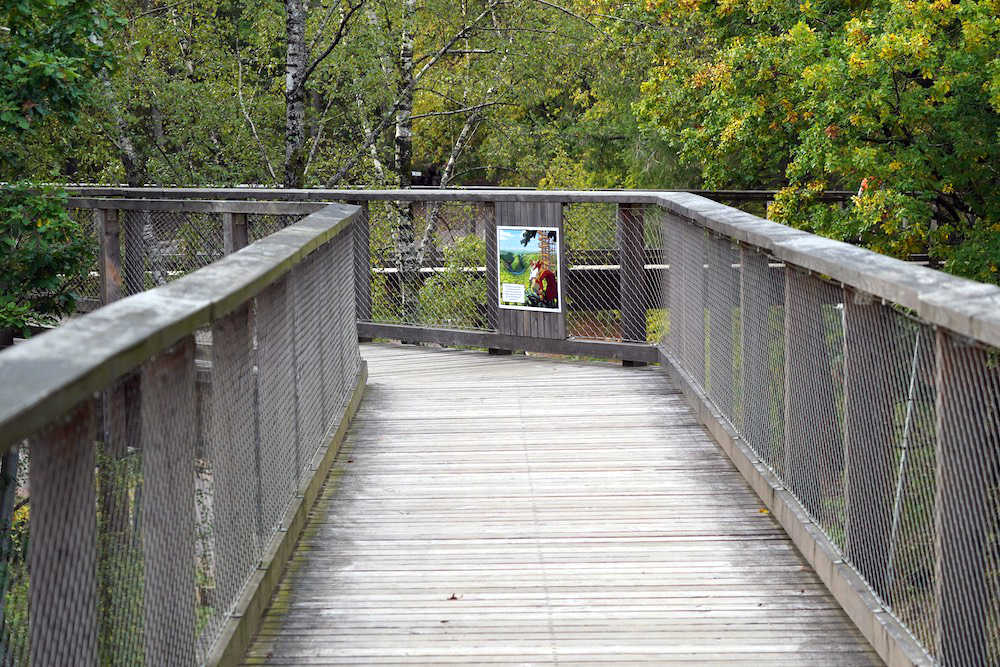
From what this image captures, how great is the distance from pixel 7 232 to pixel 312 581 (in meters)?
7.96

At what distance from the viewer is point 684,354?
9828 millimetres

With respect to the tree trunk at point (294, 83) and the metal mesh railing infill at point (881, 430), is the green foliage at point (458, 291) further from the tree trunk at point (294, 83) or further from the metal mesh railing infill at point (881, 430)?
the tree trunk at point (294, 83)

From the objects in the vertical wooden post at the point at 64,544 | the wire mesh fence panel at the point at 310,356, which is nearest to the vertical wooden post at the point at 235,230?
the wire mesh fence panel at the point at 310,356

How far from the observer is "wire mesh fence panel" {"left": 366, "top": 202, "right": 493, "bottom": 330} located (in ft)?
40.8

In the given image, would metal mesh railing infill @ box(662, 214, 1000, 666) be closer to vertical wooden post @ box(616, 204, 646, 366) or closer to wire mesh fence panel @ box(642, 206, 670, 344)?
wire mesh fence panel @ box(642, 206, 670, 344)

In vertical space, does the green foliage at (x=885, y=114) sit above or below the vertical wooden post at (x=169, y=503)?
above

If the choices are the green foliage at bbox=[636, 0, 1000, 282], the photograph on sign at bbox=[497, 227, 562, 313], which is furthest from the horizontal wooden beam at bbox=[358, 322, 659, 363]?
the green foliage at bbox=[636, 0, 1000, 282]

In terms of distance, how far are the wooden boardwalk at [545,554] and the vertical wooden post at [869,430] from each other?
13.8 inches

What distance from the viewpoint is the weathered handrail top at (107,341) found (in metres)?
2.67

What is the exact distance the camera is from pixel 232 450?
16.0 feet

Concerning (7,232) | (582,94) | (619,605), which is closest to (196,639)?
(619,605)

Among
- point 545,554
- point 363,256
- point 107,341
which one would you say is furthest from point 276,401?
point 363,256

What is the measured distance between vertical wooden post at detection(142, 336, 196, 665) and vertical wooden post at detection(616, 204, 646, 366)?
23.4 ft

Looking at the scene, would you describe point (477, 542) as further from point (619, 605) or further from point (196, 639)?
point (196, 639)
